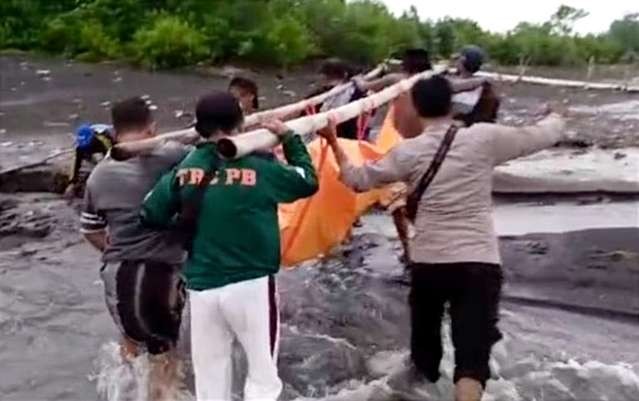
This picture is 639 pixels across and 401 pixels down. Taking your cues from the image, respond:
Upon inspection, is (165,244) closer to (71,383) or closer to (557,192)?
(71,383)

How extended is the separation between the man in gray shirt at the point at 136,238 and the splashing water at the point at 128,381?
1.47ft

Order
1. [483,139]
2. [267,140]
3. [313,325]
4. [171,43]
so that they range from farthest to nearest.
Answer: [171,43] < [313,325] < [483,139] < [267,140]

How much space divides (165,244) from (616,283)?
4.50 meters

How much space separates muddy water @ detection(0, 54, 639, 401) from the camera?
8000 mm

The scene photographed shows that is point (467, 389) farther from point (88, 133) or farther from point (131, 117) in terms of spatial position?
point (88, 133)

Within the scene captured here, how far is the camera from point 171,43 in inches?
1491

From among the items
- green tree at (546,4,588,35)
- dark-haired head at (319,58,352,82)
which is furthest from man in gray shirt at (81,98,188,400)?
green tree at (546,4,588,35)

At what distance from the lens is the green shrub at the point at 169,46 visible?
124 ft

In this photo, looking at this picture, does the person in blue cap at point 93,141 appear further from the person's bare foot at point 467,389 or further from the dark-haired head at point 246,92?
the person's bare foot at point 467,389

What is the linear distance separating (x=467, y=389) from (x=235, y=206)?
5.41 ft

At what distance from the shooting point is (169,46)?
38000 millimetres

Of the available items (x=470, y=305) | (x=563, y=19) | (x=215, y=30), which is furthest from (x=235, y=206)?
(x=563, y=19)

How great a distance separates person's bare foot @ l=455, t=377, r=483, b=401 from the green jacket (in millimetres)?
1262

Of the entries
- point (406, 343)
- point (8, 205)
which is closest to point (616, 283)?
point (406, 343)
